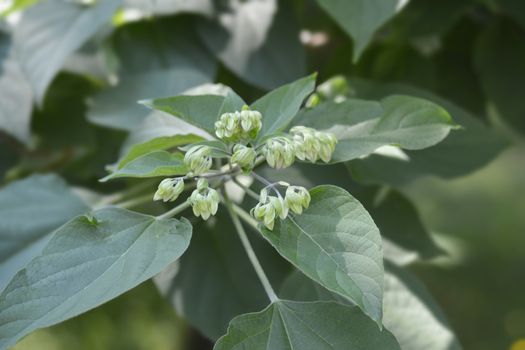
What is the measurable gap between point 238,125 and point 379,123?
0.12 m

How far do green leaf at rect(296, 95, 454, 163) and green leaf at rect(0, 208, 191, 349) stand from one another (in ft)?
0.44

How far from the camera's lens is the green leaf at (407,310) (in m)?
0.59

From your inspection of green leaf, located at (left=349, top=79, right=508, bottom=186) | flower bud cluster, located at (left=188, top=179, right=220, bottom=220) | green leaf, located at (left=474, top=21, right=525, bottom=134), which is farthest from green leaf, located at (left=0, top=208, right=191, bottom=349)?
green leaf, located at (left=474, top=21, right=525, bottom=134)

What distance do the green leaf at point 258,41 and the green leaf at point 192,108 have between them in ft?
0.87

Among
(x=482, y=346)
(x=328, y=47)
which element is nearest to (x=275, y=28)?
(x=328, y=47)

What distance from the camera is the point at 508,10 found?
0.86 m

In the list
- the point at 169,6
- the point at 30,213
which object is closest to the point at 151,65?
the point at 169,6

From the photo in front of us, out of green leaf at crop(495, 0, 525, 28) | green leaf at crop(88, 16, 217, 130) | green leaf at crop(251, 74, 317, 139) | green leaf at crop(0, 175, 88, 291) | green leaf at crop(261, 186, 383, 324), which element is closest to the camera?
green leaf at crop(261, 186, 383, 324)

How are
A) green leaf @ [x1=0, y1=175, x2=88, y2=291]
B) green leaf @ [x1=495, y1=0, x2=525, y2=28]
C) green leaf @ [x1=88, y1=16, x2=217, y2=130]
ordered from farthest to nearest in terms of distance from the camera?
green leaf @ [x1=495, y1=0, x2=525, y2=28] < green leaf @ [x1=88, y1=16, x2=217, y2=130] < green leaf @ [x1=0, y1=175, x2=88, y2=291]

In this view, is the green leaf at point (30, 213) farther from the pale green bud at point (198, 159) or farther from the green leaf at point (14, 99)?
the pale green bud at point (198, 159)

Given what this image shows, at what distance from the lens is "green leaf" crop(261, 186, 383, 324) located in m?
0.41

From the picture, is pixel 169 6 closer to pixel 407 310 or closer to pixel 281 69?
pixel 281 69

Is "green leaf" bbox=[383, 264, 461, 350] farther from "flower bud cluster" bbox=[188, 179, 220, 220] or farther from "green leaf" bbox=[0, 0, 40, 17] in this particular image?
"green leaf" bbox=[0, 0, 40, 17]

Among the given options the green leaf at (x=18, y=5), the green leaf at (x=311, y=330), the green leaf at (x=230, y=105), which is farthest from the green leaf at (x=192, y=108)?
the green leaf at (x=18, y=5)
